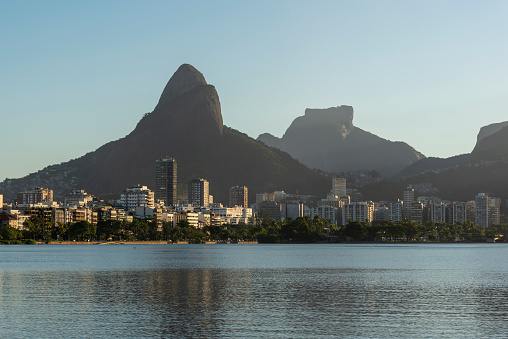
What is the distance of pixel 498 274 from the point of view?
314 ft

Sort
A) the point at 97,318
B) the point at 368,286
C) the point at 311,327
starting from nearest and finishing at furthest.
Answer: the point at 311,327
the point at 97,318
the point at 368,286

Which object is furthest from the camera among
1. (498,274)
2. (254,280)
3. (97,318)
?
(498,274)

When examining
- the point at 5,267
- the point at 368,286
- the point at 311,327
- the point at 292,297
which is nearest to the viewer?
the point at 311,327

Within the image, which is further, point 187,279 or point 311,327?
point 187,279

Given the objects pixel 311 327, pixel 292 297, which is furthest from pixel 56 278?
pixel 311 327

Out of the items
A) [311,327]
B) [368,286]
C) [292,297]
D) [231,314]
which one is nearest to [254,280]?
[368,286]

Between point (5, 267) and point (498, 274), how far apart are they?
67.6 metres

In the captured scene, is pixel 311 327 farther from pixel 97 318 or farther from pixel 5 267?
pixel 5 267

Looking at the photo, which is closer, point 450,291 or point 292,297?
point 292,297

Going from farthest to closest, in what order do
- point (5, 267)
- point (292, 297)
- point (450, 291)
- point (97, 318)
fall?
point (5, 267)
point (450, 291)
point (292, 297)
point (97, 318)

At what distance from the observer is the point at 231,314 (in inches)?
1959

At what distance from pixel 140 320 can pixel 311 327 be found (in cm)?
1113

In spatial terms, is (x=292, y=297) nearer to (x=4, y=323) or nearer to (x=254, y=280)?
(x=254, y=280)

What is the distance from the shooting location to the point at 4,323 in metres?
44.9
